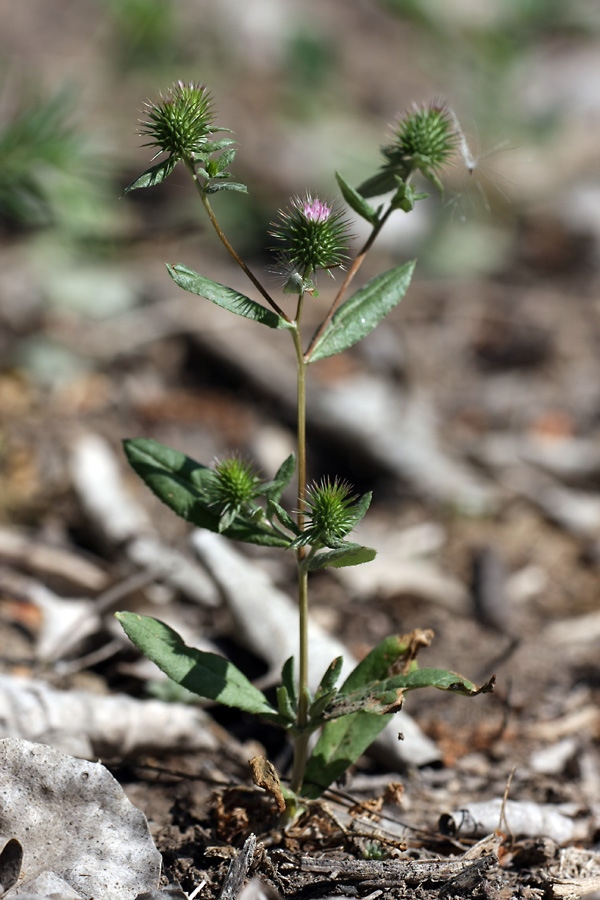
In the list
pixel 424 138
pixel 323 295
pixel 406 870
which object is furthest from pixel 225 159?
pixel 323 295

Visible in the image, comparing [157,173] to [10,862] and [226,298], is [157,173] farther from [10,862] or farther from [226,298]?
[10,862]

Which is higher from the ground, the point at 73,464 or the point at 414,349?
the point at 414,349

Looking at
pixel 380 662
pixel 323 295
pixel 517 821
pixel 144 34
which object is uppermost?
pixel 144 34

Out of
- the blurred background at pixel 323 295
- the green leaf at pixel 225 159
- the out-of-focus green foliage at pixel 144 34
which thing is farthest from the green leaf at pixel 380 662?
the out-of-focus green foliage at pixel 144 34

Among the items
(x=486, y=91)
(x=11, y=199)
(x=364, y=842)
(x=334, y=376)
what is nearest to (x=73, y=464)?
(x=11, y=199)

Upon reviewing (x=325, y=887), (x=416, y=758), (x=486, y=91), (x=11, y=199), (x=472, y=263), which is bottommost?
(x=325, y=887)

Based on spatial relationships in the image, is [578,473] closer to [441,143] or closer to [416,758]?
[416,758]

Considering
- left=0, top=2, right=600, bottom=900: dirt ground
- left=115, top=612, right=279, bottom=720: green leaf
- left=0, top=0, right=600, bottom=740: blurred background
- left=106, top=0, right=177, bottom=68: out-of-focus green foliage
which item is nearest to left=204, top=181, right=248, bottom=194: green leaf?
left=0, top=0, right=600, bottom=740: blurred background
